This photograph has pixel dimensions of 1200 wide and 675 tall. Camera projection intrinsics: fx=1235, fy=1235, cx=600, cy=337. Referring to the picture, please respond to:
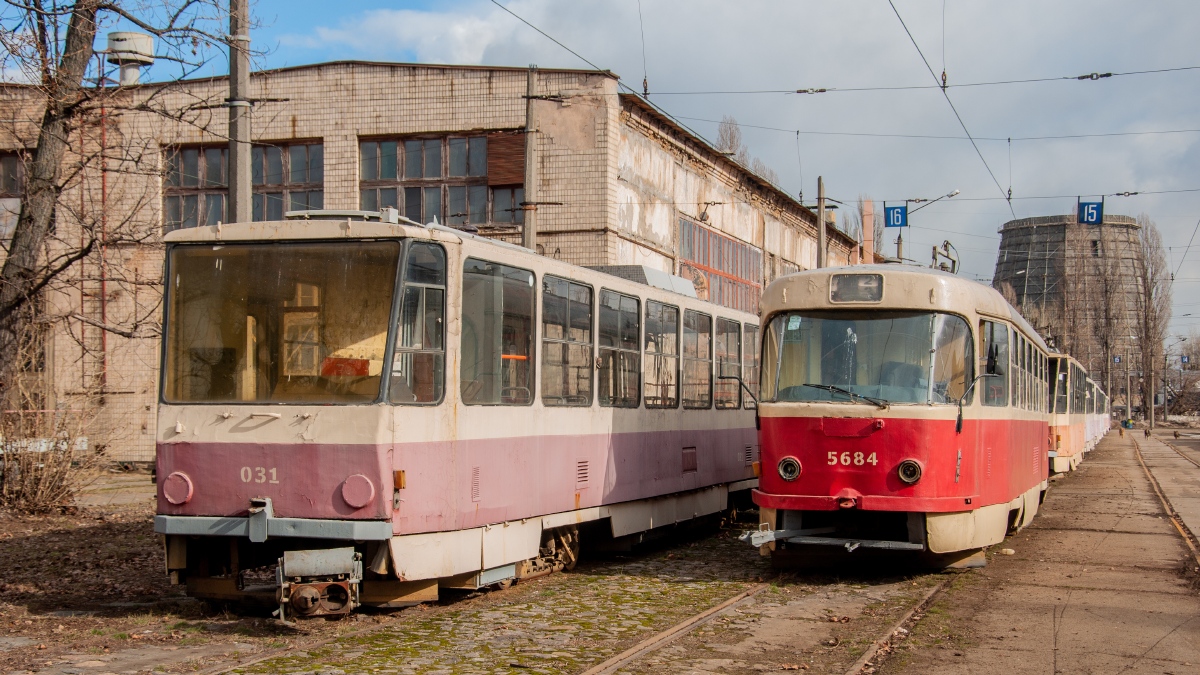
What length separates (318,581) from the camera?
8336 millimetres

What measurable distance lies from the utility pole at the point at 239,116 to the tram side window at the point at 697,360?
4.92 metres

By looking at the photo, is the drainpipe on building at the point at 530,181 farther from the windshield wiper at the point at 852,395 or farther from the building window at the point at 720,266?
the building window at the point at 720,266

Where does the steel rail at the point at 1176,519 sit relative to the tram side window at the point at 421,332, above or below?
below

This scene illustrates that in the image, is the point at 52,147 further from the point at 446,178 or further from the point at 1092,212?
the point at 1092,212

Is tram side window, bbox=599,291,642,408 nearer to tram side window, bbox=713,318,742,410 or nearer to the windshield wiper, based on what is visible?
the windshield wiper

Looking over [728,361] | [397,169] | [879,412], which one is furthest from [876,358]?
[397,169]

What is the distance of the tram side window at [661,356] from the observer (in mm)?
12812

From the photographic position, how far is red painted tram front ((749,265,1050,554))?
34.5ft

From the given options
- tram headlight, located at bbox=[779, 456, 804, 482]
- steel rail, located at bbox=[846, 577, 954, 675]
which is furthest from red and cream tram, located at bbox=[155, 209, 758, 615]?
steel rail, located at bbox=[846, 577, 954, 675]

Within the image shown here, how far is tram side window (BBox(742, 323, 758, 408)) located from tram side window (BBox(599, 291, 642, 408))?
3.85m

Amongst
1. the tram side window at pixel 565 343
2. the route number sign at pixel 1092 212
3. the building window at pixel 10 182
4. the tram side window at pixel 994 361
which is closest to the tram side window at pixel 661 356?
the tram side window at pixel 565 343

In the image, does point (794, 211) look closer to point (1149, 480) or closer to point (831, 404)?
point (1149, 480)

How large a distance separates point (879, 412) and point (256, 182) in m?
18.4

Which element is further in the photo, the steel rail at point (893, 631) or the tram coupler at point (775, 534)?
the tram coupler at point (775, 534)
